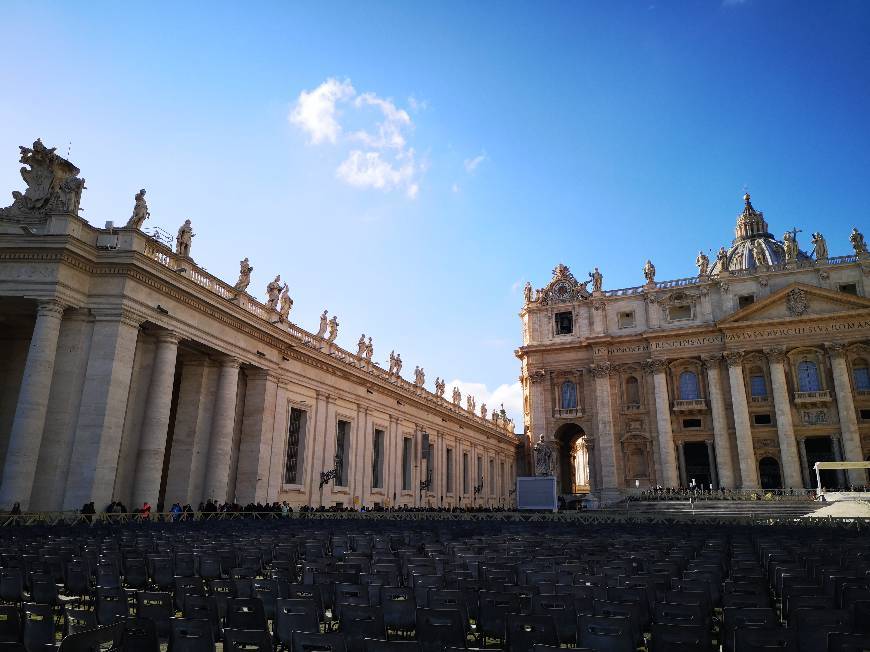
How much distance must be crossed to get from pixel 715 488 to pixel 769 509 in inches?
505

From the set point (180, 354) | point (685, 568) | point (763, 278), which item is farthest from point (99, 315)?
point (763, 278)

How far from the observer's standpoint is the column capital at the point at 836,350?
153 feet

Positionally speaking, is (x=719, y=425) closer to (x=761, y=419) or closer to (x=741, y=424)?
(x=741, y=424)

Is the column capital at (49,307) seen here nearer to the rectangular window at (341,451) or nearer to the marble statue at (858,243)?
the rectangular window at (341,451)

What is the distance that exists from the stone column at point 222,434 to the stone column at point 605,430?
34.5 m

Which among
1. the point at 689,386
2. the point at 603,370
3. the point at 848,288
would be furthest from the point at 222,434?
the point at 848,288

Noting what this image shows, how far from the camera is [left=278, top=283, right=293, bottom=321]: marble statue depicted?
33062 millimetres

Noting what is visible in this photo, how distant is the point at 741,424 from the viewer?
Answer: 48.0 meters

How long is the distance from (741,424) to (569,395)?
49.4ft

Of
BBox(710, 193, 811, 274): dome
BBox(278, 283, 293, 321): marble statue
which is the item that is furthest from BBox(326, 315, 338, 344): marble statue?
BBox(710, 193, 811, 274): dome

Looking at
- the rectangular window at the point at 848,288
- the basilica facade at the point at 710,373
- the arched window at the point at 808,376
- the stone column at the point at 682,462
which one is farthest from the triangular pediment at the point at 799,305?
the stone column at the point at 682,462

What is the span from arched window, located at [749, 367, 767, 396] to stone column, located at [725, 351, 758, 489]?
1288 millimetres

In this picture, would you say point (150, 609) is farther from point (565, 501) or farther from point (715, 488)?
point (715, 488)

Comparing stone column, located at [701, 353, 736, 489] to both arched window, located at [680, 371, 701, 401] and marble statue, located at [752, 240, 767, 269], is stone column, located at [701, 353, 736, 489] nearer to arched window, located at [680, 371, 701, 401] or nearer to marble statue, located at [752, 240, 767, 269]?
arched window, located at [680, 371, 701, 401]
